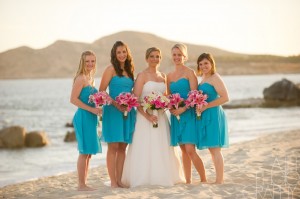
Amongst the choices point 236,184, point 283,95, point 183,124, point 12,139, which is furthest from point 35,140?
point 283,95

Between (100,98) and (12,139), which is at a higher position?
(100,98)

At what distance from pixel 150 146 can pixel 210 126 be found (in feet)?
3.91

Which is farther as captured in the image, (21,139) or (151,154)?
(21,139)

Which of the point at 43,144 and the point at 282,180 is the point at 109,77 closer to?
→ the point at 282,180

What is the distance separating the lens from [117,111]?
774cm

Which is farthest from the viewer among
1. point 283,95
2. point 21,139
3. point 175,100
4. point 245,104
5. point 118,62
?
point 283,95

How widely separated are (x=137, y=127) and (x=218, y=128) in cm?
152

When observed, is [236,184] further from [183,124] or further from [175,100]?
[175,100]

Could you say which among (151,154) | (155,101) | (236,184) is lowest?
(236,184)

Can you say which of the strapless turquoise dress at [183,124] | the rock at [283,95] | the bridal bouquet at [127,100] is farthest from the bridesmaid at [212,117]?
the rock at [283,95]

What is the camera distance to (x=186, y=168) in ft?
26.6

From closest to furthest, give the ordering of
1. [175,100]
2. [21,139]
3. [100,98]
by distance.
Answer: [100,98]
[175,100]
[21,139]

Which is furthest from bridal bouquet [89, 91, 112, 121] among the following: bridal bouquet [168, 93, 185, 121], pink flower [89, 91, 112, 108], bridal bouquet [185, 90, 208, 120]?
bridal bouquet [185, 90, 208, 120]

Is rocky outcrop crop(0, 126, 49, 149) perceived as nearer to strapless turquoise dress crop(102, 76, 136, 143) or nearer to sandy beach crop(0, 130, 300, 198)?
sandy beach crop(0, 130, 300, 198)
